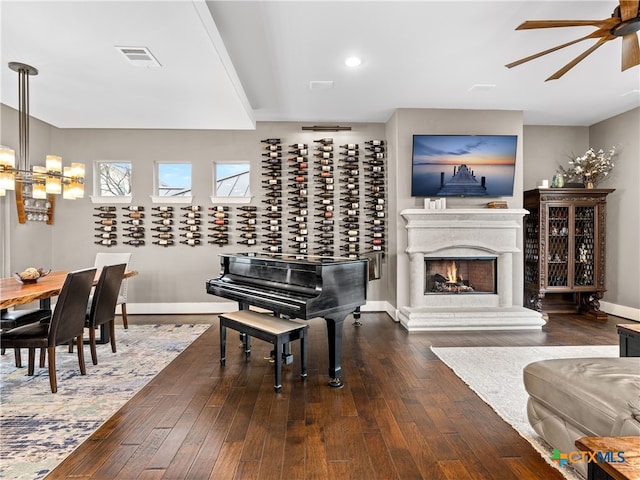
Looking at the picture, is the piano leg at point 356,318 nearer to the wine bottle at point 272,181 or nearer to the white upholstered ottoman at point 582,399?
the wine bottle at point 272,181

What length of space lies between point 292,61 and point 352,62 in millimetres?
643

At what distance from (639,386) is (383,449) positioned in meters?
1.37

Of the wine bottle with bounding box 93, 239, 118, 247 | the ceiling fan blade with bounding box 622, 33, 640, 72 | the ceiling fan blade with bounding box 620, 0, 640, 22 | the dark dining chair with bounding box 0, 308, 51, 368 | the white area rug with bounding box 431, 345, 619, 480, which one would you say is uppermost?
the ceiling fan blade with bounding box 620, 0, 640, 22

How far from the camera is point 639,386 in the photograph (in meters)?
1.77

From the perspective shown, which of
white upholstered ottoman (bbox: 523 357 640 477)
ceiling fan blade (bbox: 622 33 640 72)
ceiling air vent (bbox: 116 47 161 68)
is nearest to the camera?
white upholstered ottoman (bbox: 523 357 640 477)

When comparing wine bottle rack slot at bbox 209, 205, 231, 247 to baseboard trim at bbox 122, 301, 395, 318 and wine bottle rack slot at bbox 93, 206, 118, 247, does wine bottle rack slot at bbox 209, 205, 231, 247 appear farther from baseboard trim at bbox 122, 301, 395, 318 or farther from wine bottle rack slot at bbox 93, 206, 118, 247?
wine bottle rack slot at bbox 93, 206, 118, 247

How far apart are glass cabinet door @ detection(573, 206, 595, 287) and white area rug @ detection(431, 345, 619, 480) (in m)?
1.74

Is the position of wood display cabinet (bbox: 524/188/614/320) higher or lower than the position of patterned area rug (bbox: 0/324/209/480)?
higher

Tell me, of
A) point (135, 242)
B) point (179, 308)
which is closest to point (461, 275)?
point (179, 308)

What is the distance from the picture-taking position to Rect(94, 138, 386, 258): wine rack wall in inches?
229

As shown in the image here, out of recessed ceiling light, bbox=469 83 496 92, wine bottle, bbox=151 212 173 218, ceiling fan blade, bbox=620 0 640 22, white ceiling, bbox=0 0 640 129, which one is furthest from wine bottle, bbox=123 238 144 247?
ceiling fan blade, bbox=620 0 640 22

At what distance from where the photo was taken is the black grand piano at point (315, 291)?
118 inches

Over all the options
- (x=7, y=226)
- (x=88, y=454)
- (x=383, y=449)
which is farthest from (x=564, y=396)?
(x=7, y=226)

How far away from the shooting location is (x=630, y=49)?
2.65m
